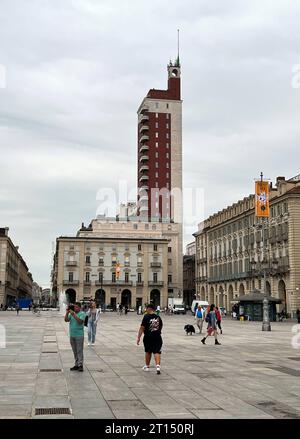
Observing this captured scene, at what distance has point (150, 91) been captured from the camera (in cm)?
12131

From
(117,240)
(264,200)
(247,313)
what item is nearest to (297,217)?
(247,313)

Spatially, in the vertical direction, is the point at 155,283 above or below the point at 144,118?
below

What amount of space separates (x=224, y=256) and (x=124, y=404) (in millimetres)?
81819

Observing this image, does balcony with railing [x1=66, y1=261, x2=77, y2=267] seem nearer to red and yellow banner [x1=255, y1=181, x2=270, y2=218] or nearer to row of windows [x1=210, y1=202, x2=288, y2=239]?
row of windows [x1=210, y1=202, x2=288, y2=239]

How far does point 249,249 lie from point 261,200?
47.1 meters

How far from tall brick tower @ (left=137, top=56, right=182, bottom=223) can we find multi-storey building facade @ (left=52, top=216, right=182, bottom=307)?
11056 mm

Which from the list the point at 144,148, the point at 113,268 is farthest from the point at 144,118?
the point at 113,268

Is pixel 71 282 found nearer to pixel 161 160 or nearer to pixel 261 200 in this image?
pixel 161 160

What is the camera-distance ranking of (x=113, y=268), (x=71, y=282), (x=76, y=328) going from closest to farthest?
(x=76, y=328) < (x=71, y=282) < (x=113, y=268)

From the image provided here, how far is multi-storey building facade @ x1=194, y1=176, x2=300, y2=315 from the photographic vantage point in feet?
208

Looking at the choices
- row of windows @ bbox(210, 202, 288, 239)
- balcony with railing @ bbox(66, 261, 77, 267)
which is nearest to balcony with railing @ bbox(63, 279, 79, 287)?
balcony with railing @ bbox(66, 261, 77, 267)

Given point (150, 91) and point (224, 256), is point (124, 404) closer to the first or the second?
point (224, 256)

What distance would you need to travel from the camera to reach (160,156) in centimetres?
11812

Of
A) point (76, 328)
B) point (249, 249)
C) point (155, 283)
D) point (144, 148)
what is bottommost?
point (76, 328)
